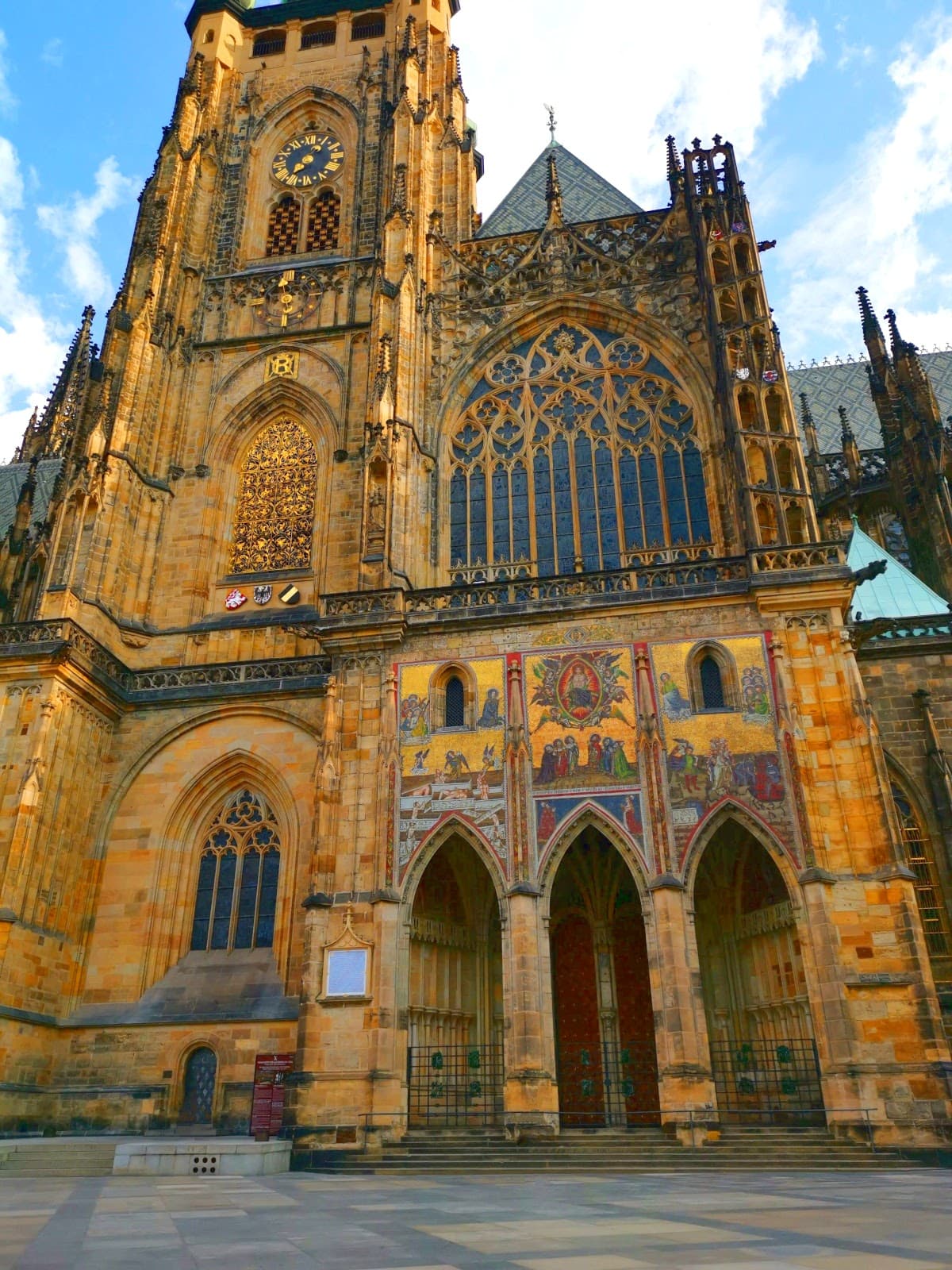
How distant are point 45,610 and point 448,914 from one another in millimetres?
10104

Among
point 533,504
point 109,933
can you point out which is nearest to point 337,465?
point 533,504

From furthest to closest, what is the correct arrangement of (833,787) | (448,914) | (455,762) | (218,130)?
(218,130), (448,914), (455,762), (833,787)

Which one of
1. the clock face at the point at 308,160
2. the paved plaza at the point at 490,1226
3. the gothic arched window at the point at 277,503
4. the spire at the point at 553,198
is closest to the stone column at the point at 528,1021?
the paved plaza at the point at 490,1226

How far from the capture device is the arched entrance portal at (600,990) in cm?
1661

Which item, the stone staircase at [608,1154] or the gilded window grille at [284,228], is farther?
the gilded window grille at [284,228]

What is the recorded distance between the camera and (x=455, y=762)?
53.1 feet

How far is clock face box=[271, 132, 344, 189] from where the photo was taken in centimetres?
2877

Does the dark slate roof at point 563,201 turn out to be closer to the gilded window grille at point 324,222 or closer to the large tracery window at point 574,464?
the gilded window grille at point 324,222

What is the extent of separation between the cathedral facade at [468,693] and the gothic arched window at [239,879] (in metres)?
0.07

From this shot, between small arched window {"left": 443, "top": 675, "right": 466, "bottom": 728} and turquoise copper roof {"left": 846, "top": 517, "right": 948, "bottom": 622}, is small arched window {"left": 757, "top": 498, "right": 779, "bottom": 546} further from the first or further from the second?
small arched window {"left": 443, "top": 675, "right": 466, "bottom": 728}

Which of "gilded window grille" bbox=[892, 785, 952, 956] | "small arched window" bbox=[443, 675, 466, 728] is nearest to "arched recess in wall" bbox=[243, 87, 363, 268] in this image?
"small arched window" bbox=[443, 675, 466, 728]

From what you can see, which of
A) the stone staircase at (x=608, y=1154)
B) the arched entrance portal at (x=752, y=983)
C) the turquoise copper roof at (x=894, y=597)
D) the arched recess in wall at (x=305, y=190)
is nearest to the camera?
the stone staircase at (x=608, y=1154)

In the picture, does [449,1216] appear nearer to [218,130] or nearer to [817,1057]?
[817,1057]

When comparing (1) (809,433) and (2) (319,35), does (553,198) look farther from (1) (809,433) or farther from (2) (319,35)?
(2) (319,35)
